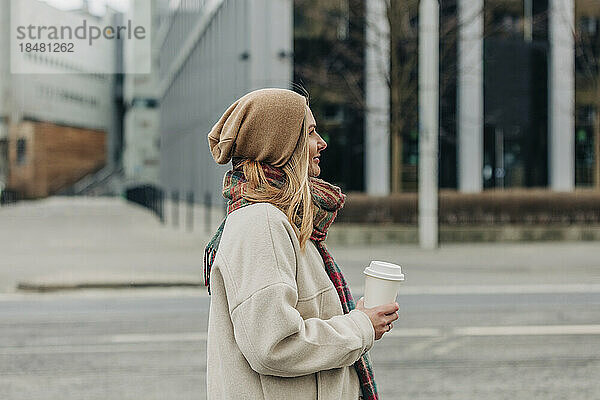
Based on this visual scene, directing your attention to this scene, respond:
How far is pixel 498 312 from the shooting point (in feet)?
33.7

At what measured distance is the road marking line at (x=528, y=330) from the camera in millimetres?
8711

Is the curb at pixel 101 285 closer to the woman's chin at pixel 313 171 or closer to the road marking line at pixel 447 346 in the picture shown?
the road marking line at pixel 447 346

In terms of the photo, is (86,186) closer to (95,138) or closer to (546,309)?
(95,138)

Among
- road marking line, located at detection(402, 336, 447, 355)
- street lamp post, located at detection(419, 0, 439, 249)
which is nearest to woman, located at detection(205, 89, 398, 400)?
road marking line, located at detection(402, 336, 447, 355)

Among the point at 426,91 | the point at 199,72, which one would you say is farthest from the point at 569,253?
the point at 199,72

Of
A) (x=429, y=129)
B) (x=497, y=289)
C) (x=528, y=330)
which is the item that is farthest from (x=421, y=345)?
(x=429, y=129)

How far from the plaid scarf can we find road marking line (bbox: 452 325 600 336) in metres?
6.33

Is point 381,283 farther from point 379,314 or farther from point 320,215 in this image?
point 320,215

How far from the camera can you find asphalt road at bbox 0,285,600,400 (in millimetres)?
6453

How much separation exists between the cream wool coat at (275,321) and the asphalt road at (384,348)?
393 cm

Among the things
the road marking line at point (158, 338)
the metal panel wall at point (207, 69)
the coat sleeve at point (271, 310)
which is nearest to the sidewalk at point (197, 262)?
the road marking line at point (158, 338)

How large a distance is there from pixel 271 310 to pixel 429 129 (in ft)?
50.3

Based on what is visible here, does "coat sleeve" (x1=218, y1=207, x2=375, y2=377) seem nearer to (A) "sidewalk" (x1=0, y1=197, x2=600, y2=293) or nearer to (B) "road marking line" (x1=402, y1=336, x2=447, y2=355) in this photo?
(B) "road marking line" (x1=402, y1=336, x2=447, y2=355)

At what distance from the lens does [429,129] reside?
1725 cm
